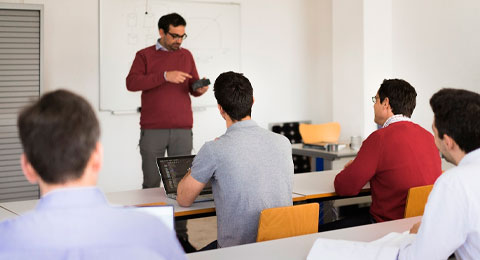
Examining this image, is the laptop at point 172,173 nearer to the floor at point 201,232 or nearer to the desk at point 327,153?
the floor at point 201,232

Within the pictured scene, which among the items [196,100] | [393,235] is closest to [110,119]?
[196,100]

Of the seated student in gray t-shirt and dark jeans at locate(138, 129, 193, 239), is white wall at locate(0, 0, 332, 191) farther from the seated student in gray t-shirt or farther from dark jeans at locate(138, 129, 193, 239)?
the seated student in gray t-shirt

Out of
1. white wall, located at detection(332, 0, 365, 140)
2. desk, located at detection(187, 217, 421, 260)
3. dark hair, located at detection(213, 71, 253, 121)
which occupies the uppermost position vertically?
white wall, located at detection(332, 0, 365, 140)

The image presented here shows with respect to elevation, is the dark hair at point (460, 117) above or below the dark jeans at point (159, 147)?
above

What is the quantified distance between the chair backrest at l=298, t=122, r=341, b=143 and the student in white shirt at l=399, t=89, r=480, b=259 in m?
3.72

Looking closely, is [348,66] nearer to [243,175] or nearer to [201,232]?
[201,232]

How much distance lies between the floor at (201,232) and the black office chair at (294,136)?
1.64 m

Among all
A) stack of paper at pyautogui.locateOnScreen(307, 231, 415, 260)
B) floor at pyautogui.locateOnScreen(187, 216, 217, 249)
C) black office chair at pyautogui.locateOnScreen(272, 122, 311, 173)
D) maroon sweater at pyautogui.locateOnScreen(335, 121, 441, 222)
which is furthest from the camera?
black office chair at pyautogui.locateOnScreen(272, 122, 311, 173)

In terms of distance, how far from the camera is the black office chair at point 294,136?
670 cm

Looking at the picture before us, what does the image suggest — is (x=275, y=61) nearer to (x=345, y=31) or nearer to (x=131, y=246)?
(x=345, y=31)

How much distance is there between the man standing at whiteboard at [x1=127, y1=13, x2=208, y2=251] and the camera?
430 centimetres

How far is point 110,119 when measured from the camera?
5.92m

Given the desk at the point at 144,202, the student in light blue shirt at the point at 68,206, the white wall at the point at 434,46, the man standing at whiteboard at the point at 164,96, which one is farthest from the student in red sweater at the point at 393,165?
the white wall at the point at 434,46

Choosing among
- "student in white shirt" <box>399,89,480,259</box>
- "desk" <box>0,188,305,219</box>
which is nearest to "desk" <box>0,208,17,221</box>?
"desk" <box>0,188,305,219</box>
